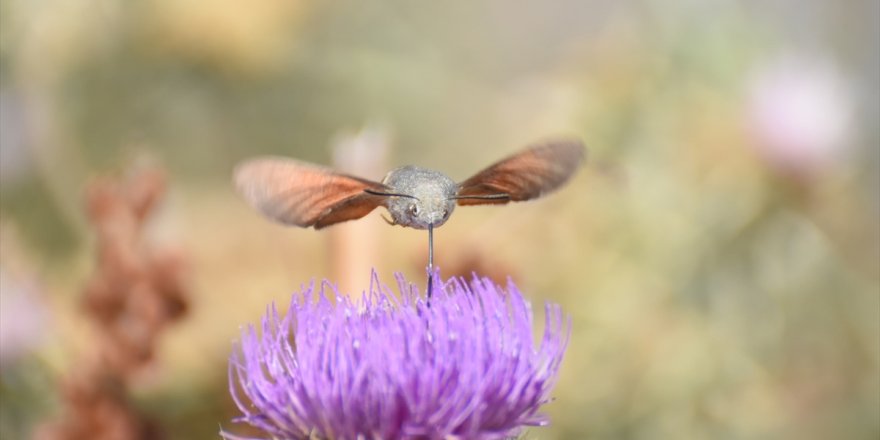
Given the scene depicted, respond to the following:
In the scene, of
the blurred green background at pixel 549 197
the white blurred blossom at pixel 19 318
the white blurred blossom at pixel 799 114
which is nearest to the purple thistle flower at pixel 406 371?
the blurred green background at pixel 549 197

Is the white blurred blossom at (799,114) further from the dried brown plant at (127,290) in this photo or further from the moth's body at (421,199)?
the moth's body at (421,199)

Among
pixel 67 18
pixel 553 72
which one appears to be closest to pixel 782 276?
pixel 553 72

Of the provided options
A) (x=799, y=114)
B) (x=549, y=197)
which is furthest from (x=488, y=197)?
(x=799, y=114)

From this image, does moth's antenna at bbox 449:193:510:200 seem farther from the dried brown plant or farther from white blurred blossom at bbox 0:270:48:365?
white blurred blossom at bbox 0:270:48:365

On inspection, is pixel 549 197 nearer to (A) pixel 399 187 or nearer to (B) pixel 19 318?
(A) pixel 399 187

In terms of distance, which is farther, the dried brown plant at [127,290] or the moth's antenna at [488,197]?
the dried brown plant at [127,290]

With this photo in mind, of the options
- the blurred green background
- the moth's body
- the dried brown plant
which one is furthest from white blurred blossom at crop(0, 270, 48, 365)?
the moth's body

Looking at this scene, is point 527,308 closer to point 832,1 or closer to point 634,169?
point 634,169
